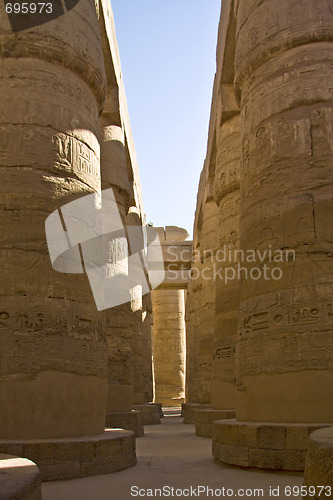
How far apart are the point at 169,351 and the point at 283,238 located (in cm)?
1713

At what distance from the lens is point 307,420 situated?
4508 millimetres

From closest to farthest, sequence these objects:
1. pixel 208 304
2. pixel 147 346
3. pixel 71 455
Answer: pixel 71 455, pixel 208 304, pixel 147 346

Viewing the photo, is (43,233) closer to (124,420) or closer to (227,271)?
(227,271)

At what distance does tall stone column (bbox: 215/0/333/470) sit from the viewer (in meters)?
4.56

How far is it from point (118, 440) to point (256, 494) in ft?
5.00

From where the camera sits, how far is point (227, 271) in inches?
328

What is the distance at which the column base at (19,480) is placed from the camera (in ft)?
7.21

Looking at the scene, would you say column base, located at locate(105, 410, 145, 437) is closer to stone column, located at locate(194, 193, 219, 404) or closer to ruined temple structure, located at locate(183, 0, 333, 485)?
ruined temple structure, located at locate(183, 0, 333, 485)

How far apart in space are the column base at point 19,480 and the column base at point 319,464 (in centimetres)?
123

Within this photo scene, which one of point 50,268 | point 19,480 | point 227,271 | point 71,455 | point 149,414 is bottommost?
point 149,414

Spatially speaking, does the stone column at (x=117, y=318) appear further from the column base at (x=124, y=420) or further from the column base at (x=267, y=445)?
the column base at (x=267, y=445)

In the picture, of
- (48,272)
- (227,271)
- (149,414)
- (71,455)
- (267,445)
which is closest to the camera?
(71,455)

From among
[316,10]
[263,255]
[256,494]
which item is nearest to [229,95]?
[316,10]

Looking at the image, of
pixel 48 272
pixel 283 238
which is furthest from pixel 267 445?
pixel 48 272
